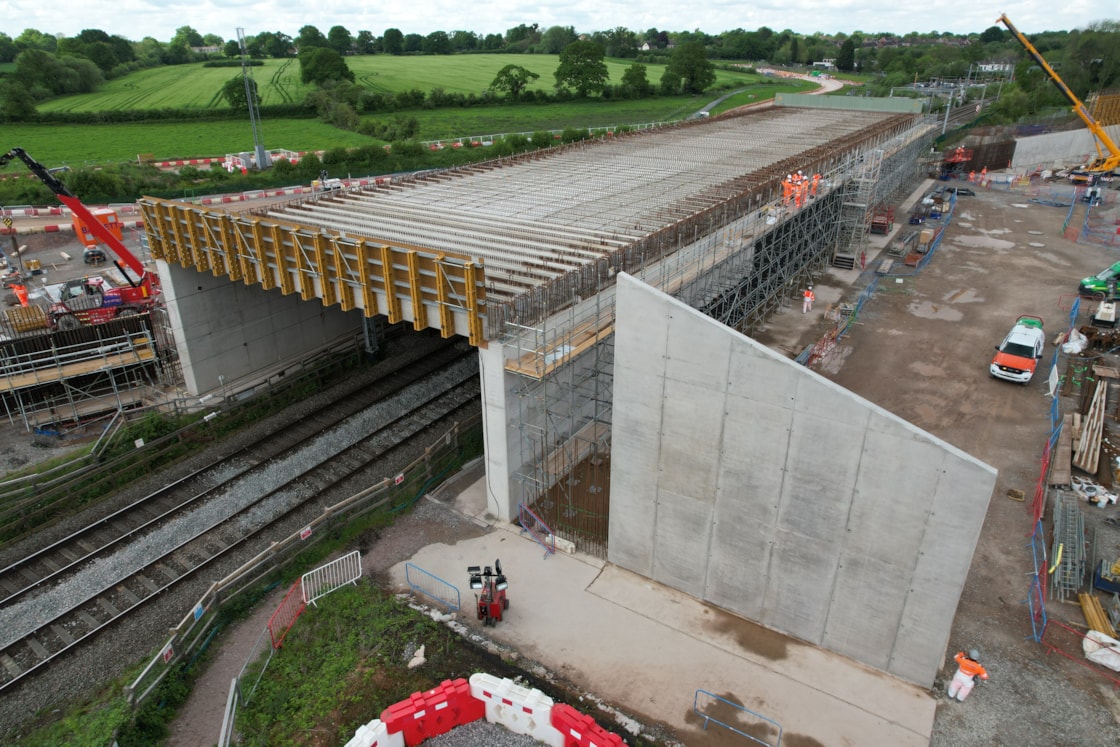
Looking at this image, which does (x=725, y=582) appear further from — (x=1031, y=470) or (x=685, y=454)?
(x=1031, y=470)

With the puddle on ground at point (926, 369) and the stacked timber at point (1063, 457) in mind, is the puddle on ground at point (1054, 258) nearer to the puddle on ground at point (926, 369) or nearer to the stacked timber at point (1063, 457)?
the puddle on ground at point (926, 369)

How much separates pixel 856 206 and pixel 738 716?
31.9 metres

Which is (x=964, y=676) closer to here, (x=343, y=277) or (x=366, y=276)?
(x=366, y=276)

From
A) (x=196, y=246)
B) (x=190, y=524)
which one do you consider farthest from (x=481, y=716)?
(x=196, y=246)

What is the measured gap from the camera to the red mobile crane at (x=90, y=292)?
2539 cm

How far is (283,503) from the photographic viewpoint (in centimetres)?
1884

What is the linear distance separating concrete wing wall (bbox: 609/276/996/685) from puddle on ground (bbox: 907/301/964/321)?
2316 centimetres

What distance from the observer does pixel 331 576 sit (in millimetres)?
15367

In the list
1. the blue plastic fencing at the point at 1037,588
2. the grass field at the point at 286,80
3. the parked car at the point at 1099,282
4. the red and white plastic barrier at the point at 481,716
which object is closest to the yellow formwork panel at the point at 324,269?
the red and white plastic barrier at the point at 481,716

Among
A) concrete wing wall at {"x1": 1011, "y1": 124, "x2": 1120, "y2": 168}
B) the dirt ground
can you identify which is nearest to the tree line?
concrete wing wall at {"x1": 1011, "y1": 124, "x2": 1120, "y2": 168}

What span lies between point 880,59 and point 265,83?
128 meters

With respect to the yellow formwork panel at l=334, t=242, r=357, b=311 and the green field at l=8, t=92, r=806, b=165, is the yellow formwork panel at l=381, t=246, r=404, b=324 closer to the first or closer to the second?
the yellow formwork panel at l=334, t=242, r=357, b=311

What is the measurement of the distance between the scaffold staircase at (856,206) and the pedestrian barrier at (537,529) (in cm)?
2771

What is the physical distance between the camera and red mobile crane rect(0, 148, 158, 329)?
2539 centimetres
